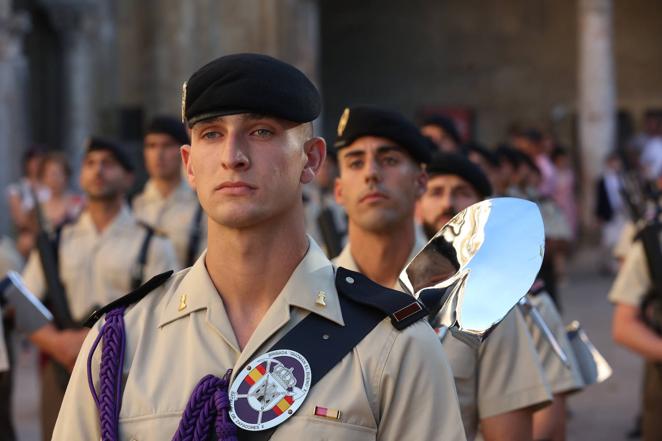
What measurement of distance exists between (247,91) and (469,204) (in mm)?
2805

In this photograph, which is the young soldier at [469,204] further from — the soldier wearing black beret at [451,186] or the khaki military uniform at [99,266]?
the khaki military uniform at [99,266]

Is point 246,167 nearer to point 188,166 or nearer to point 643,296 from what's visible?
point 188,166

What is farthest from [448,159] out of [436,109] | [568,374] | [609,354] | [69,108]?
[436,109]

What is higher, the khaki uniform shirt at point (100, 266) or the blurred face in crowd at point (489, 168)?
the blurred face in crowd at point (489, 168)

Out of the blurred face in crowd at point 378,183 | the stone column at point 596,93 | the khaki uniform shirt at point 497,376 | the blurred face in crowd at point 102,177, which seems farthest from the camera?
the stone column at point 596,93

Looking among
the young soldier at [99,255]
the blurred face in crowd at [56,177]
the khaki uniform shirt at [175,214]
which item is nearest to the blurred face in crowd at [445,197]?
the young soldier at [99,255]

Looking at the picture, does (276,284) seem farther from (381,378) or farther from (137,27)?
(137,27)

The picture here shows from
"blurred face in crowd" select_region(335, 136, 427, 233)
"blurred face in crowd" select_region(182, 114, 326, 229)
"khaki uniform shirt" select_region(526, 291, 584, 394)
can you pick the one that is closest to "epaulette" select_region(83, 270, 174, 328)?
"blurred face in crowd" select_region(182, 114, 326, 229)

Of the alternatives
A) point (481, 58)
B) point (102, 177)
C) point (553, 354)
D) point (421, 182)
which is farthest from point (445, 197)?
point (481, 58)

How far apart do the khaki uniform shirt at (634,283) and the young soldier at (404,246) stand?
1.95m

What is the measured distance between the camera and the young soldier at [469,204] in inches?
213

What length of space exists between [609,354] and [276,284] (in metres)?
10.9

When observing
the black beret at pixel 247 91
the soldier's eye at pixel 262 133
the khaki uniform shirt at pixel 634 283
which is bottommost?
the khaki uniform shirt at pixel 634 283

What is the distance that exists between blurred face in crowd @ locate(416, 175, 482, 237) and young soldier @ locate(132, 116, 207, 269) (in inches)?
132
